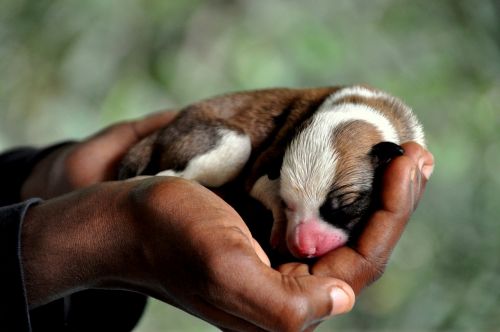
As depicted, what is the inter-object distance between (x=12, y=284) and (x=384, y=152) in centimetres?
113

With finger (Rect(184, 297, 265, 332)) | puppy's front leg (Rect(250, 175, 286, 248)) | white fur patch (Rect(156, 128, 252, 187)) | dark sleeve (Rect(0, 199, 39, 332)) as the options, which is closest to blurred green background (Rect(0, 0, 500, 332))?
white fur patch (Rect(156, 128, 252, 187))

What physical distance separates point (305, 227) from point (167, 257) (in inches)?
20.9

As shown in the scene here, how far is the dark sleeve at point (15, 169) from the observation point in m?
3.14

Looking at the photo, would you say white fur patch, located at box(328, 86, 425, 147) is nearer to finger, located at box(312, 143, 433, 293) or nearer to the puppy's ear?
the puppy's ear

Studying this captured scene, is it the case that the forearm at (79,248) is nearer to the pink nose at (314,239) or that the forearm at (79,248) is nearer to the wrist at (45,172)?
the pink nose at (314,239)

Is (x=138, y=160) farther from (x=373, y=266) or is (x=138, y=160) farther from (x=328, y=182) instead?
(x=373, y=266)

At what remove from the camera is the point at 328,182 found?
2037mm

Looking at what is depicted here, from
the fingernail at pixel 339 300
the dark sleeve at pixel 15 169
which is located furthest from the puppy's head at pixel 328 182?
the dark sleeve at pixel 15 169

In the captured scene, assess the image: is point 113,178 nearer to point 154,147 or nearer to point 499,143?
point 154,147

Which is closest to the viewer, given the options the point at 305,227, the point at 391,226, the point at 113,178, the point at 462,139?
the point at 391,226

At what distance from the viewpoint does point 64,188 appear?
2957 mm

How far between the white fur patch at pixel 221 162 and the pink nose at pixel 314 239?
578mm

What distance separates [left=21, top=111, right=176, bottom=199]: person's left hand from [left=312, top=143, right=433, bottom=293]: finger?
144 cm

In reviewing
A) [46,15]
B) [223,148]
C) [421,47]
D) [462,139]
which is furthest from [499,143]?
[46,15]
